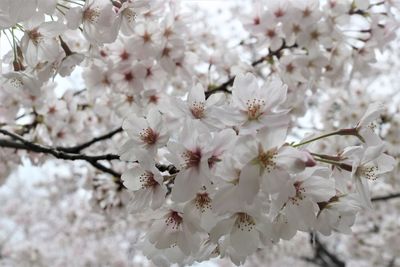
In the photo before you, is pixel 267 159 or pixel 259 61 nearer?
pixel 267 159

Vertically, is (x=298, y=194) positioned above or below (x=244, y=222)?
above

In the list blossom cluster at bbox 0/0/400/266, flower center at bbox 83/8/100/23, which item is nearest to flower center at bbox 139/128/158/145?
blossom cluster at bbox 0/0/400/266

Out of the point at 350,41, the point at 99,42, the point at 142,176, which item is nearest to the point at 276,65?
the point at 350,41

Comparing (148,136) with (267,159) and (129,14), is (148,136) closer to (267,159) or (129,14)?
(267,159)

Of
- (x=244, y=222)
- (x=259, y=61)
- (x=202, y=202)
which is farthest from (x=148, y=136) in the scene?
(x=259, y=61)

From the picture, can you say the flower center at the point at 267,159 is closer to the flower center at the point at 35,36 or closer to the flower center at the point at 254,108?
the flower center at the point at 254,108

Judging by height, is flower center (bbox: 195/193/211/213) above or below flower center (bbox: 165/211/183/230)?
above

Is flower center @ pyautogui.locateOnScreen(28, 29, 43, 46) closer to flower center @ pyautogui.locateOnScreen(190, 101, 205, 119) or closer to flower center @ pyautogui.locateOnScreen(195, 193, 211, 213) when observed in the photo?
flower center @ pyautogui.locateOnScreen(190, 101, 205, 119)

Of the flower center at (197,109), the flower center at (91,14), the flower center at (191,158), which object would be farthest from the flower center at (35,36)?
the flower center at (191,158)

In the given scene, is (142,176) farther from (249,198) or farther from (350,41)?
(350,41)

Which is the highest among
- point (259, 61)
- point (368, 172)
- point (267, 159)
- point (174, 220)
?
point (267, 159)
